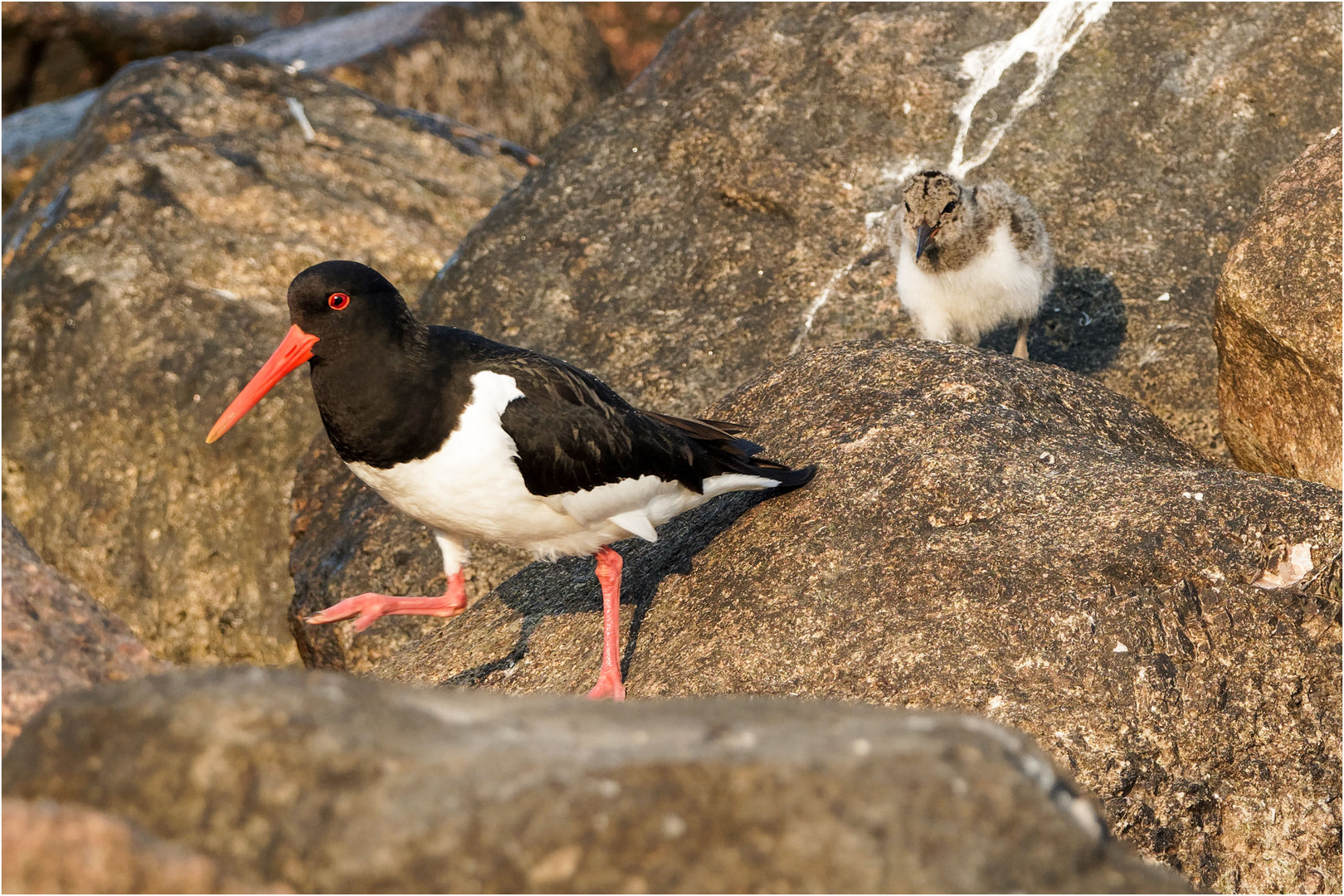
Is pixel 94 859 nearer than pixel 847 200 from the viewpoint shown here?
Yes

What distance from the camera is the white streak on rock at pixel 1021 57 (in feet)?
30.2

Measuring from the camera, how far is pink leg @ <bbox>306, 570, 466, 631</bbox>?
6023 mm

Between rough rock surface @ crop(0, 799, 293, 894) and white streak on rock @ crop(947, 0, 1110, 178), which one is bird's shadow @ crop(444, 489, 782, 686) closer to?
rough rock surface @ crop(0, 799, 293, 894)

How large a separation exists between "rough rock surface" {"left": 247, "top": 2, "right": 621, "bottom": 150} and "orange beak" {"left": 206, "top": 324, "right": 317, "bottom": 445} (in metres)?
9.95

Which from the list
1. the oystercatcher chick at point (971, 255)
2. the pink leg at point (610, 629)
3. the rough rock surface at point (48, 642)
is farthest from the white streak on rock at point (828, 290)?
the rough rock surface at point (48, 642)

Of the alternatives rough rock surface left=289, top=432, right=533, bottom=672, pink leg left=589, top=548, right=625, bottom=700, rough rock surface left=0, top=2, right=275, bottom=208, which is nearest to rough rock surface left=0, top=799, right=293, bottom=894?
pink leg left=589, top=548, right=625, bottom=700

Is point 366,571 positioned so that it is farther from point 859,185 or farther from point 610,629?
point 859,185

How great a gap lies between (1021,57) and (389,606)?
6093mm

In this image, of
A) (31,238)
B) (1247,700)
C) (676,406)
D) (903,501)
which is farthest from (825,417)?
(31,238)

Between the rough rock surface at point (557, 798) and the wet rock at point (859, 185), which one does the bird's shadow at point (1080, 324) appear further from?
the rough rock surface at point (557, 798)

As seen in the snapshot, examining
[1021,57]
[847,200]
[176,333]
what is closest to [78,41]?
[176,333]

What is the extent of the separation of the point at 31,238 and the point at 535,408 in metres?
6.33

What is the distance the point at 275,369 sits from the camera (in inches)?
221

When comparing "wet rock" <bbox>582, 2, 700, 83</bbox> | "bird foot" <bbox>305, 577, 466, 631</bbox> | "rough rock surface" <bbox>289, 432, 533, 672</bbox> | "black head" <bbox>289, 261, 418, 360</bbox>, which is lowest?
"rough rock surface" <bbox>289, 432, 533, 672</bbox>
